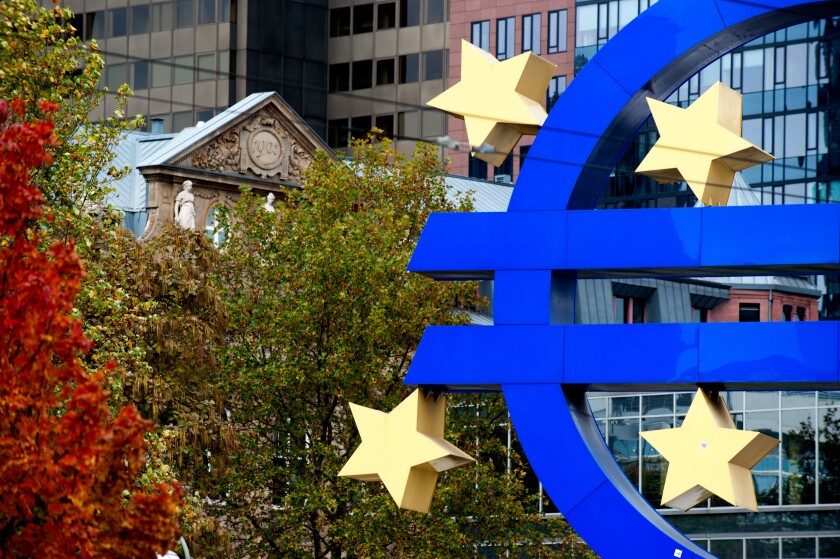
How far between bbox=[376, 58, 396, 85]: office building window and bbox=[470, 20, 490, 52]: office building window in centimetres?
594

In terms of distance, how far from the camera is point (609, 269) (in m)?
25.9

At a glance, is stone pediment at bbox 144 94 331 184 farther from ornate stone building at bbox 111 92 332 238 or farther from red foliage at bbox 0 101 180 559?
red foliage at bbox 0 101 180 559

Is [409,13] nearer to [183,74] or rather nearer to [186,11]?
[186,11]

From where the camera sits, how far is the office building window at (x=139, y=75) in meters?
97.6

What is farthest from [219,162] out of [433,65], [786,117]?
[433,65]

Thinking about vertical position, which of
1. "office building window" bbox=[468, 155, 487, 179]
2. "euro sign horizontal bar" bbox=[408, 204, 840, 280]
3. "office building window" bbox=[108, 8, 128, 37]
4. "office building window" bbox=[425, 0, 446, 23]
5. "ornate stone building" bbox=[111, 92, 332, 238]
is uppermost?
"office building window" bbox=[425, 0, 446, 23]

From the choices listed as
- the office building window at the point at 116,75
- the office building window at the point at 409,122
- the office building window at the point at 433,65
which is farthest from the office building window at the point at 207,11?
the office building window at the point at 433,65

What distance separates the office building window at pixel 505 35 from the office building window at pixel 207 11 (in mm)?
14074

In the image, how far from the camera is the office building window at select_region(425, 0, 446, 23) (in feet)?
319

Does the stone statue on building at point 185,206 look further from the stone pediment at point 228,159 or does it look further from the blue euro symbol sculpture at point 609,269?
the blue euro symbol sculpture at point 609,269

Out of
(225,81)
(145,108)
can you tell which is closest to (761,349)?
(225,81)

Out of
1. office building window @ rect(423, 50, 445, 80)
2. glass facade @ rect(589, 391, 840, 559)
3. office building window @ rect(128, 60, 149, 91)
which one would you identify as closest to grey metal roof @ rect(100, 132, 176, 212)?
glass facade @ rect(589, 391, 840, 559)

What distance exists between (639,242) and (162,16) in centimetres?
7339

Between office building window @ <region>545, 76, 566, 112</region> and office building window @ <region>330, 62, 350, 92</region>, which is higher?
office building window @ <region>330, 62, 350, 92</region>
